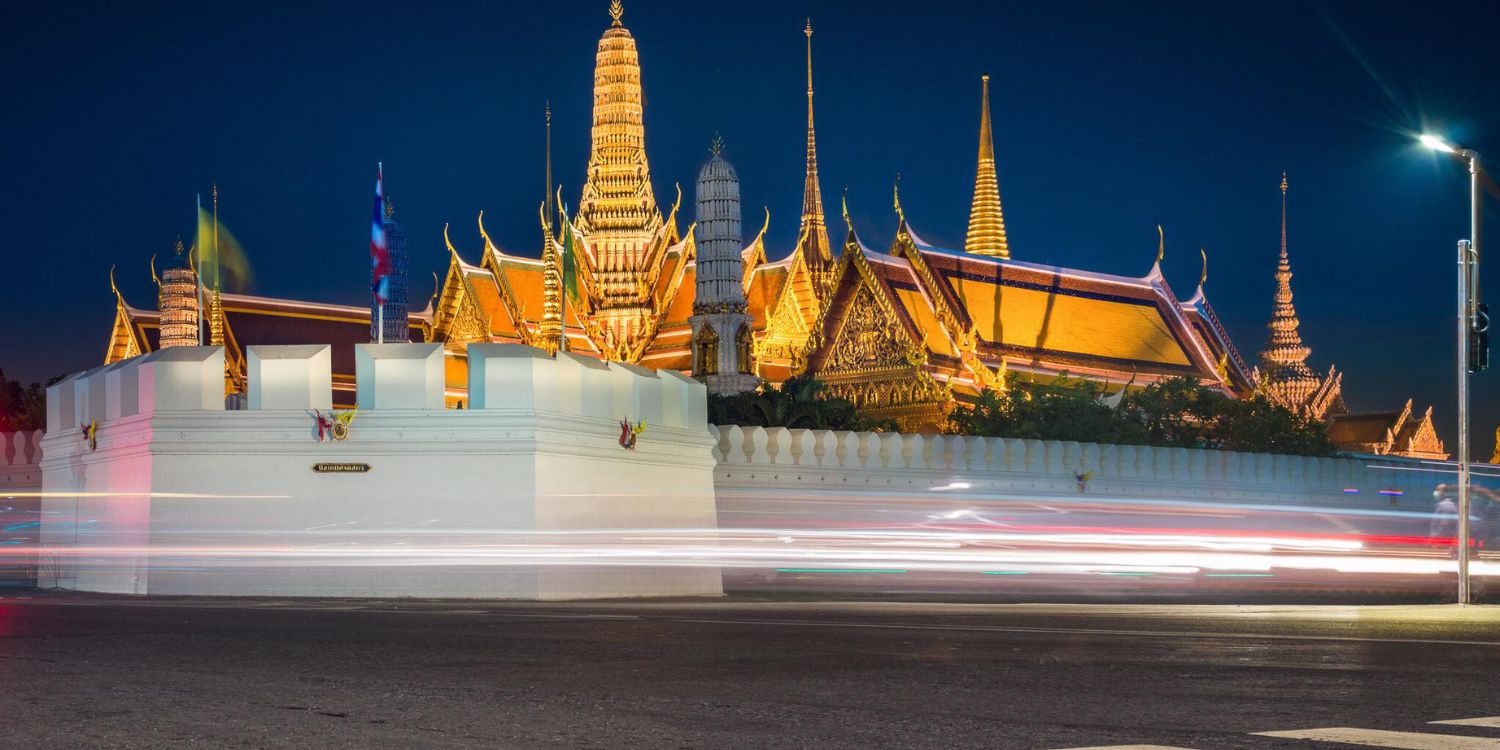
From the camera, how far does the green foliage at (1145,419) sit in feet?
133

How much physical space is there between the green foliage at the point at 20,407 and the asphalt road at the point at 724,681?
4232cm

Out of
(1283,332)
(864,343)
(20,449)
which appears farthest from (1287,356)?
(20,449)

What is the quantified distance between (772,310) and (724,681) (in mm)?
54485

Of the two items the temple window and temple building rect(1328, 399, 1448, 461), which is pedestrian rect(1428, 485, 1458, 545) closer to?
the temple window

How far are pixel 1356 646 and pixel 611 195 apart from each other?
57.6 meters

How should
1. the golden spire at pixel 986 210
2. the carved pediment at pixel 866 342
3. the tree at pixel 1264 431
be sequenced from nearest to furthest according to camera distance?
1. the tree at pixel 1264 431
2. the carved pediment at pixel 866 342
3. the golden spire at pixel 986 210

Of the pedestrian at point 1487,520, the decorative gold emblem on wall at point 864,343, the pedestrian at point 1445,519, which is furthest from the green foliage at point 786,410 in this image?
the decorative gold emblem on wall at point 864,343

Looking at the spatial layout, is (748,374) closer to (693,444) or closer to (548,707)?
(693,444)

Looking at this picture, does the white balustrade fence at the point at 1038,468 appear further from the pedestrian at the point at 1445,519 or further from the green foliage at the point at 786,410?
the green foliage at the point at 786,410

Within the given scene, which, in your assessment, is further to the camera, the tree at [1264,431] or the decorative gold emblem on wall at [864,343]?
the decorative gold emblem on wall at [864,343]

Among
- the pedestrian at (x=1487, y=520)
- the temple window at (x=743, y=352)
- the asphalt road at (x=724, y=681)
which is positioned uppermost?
the temple window at (x=743, y=352)

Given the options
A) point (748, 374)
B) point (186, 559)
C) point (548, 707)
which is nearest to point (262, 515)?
point (186, 559)

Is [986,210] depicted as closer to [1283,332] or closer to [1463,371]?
[1283,332]

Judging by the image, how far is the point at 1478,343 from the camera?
18922 millimetres
